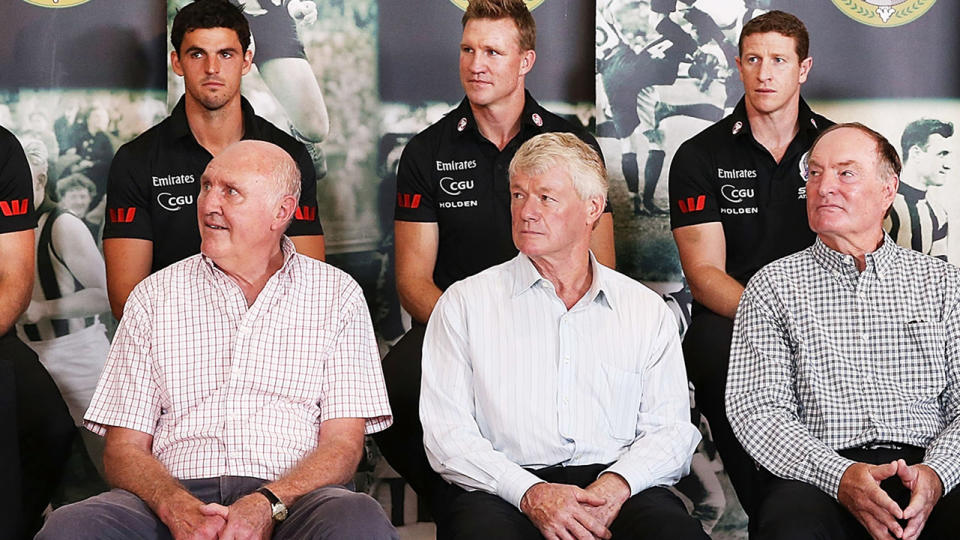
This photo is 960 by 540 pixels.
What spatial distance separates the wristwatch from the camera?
2.53 metres

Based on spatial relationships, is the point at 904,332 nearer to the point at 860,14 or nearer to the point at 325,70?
the point at 860,14

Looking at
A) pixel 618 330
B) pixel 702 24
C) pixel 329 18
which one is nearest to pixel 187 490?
pixel 618 330

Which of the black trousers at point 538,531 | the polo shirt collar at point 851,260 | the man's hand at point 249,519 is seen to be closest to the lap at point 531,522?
the black trousers at point 538,531

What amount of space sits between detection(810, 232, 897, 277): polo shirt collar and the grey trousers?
50.2 inches

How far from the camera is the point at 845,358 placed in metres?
2.84

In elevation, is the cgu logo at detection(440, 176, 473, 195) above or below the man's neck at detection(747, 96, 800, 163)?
below

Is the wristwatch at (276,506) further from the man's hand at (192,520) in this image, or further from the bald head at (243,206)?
the bald head at (243,206)

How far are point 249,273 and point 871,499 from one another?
1.52m

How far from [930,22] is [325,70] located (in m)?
2.16

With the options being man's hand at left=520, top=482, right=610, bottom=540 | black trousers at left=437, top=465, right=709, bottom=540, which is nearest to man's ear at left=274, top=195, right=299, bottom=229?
black trousers at left=437, top=465, right=709, bottom=540

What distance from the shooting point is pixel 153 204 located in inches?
146

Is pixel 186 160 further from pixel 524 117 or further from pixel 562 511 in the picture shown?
pixel 562 511

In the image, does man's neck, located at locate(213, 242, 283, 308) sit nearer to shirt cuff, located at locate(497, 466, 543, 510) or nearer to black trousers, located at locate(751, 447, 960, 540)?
shirt cuff, located at locate(497, 466, 543, 510)

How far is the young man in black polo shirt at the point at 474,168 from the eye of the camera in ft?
12.3
